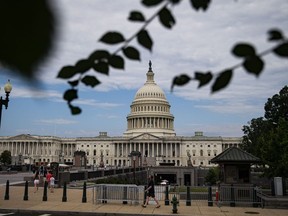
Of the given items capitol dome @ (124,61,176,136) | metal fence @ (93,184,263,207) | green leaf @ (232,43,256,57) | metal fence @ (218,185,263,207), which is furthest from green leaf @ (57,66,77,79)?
capitol dome @ (124,61,176,136)

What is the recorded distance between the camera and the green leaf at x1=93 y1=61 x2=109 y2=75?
6.30 ft

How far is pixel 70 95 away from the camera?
80.2 inches

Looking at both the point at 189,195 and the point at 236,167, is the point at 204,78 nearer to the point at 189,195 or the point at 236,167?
the point at 189,195

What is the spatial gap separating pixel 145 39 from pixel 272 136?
1449 inches

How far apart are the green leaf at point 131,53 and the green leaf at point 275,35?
0.69m

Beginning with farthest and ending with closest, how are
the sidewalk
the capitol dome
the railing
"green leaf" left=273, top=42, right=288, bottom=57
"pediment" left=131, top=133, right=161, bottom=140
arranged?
the capitol dome, "pediment" left=131, top=133, right=161, bottom=140, the railing, the sidewalk, "green leaf" left=273, top=42, right=288, bottom=57

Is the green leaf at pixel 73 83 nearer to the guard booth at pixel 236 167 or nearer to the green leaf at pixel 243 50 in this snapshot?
the green leaf at pixel 243 50

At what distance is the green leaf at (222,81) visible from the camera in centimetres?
175

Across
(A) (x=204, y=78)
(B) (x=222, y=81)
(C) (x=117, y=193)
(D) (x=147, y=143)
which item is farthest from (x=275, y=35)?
(D) (x=147, y=143)

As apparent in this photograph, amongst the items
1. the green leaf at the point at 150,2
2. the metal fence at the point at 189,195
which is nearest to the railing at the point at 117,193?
the metal fence at the point at 189,195

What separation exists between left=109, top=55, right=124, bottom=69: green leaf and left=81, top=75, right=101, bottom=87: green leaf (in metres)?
0.23

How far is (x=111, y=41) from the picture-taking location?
1.78 metres

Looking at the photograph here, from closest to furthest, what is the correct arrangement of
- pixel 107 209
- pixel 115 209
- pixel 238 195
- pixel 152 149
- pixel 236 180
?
pixel 107 209
pixel 115 209
pixel 238 195
pixel 236 180
pixel 152 149

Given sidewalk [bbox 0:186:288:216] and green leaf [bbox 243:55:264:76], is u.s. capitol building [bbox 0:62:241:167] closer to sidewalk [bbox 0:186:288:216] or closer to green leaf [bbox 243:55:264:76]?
sidewalk [bbox 0:186:288:216]
